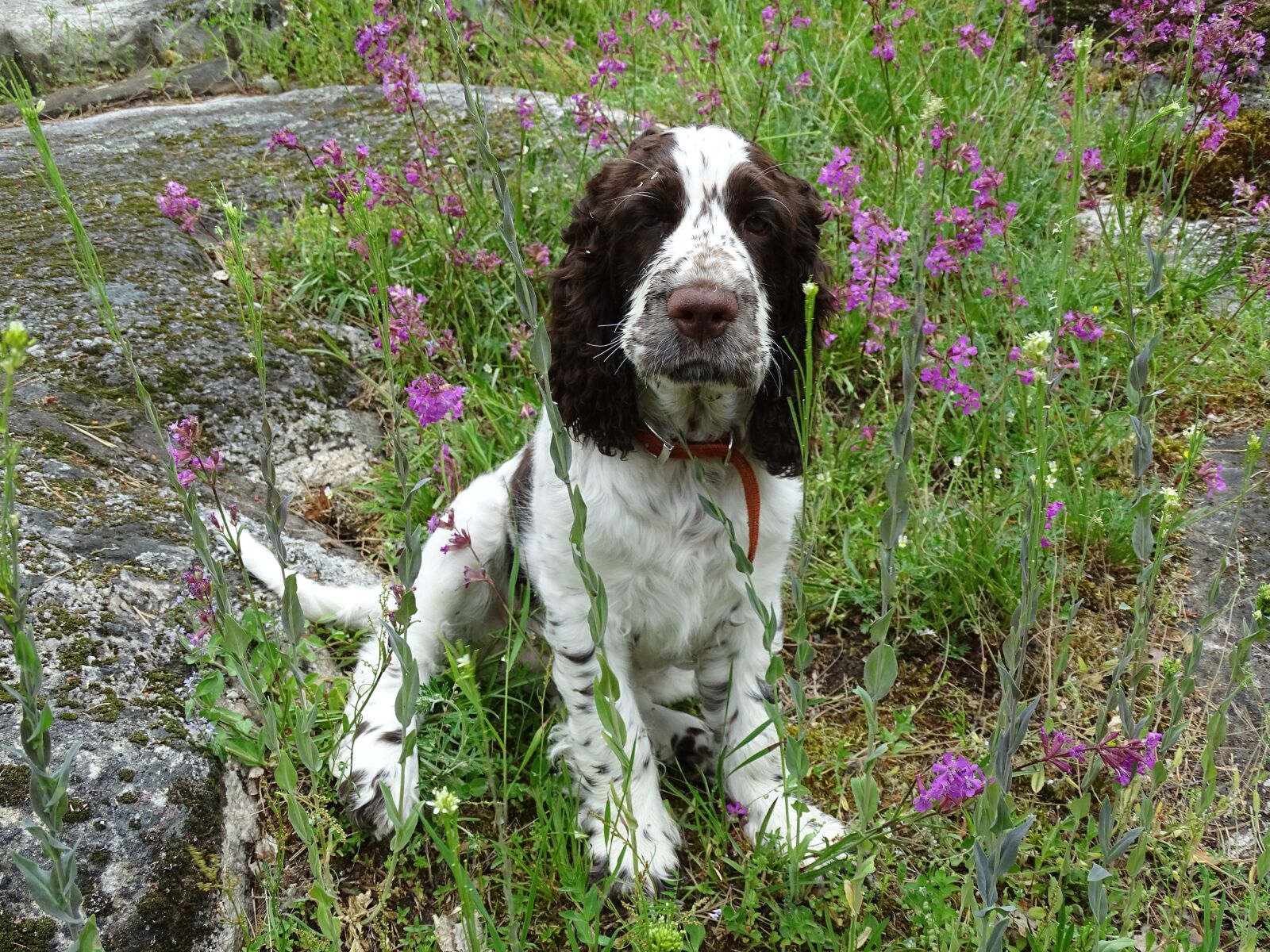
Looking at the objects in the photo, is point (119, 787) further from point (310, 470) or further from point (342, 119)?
point (342, 119)

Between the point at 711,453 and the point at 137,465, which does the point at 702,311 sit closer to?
the point at 711,453

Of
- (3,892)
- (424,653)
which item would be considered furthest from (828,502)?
(3,892)

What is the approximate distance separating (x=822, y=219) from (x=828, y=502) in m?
1.03

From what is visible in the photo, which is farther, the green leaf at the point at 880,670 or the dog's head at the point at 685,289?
the dog's head at the point at 685,289

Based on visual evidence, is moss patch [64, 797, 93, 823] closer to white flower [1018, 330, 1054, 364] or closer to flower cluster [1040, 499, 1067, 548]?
white flower [1018, 330, 1054, 364]

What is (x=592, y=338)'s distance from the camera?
99.8 inches

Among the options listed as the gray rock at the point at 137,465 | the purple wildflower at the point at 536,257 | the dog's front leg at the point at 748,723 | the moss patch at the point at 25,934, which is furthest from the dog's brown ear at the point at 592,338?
the moss patch at the point at 25,934

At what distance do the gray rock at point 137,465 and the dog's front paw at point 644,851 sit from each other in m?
0.82

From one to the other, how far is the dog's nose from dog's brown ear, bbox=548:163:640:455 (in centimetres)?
27

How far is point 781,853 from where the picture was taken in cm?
215

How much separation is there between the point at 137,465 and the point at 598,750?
5.70 feet

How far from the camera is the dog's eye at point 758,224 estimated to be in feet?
7.98

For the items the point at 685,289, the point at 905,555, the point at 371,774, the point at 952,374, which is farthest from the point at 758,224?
the point at 371,774

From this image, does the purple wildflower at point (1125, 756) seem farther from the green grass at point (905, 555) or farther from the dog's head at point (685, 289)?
the dog's head at point (685, 289)
